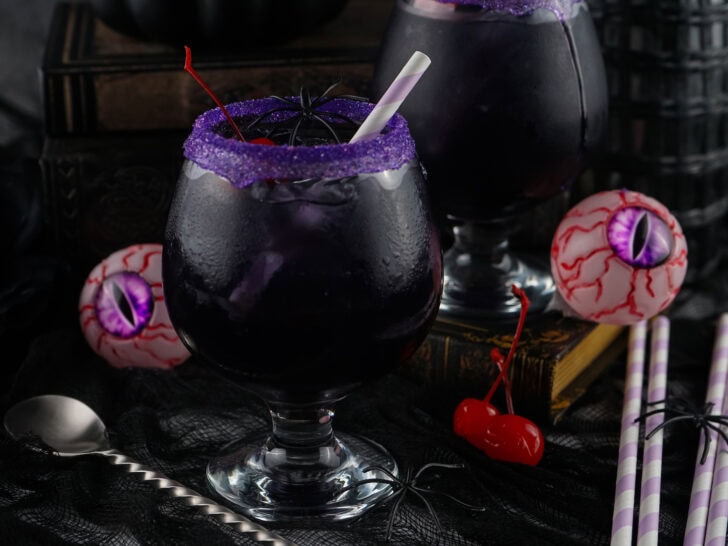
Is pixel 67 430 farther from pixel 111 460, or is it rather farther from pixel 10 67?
pixel 10 67

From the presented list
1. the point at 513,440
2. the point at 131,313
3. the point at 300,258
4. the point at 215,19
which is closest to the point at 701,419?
the point at 513,440

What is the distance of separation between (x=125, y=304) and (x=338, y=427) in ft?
0.72

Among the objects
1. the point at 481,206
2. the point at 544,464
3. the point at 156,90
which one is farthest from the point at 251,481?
the point at 156,90

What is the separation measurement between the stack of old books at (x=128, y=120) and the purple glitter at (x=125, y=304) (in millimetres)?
190

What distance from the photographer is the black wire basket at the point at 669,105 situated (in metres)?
1.17

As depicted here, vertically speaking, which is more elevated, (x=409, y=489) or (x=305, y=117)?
(x=305, y=117)

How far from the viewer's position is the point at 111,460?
0.89 m

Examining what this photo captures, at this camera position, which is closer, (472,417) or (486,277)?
(472,417)

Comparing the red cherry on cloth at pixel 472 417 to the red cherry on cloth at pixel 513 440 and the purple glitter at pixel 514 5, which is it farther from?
the purple glitter at pixel 514 5

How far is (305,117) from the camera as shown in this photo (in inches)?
32.5

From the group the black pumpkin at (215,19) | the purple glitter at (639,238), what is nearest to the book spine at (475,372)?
the purple glitter at (639,238)

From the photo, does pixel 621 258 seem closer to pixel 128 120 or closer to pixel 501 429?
pixel 501 429

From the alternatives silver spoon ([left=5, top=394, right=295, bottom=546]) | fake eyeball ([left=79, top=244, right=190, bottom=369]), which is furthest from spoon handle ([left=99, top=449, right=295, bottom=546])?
fake eyeball ([left=79, top=244, right=190, bottom=369])

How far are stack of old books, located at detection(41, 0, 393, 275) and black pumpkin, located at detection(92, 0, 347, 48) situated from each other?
2 centimetres
